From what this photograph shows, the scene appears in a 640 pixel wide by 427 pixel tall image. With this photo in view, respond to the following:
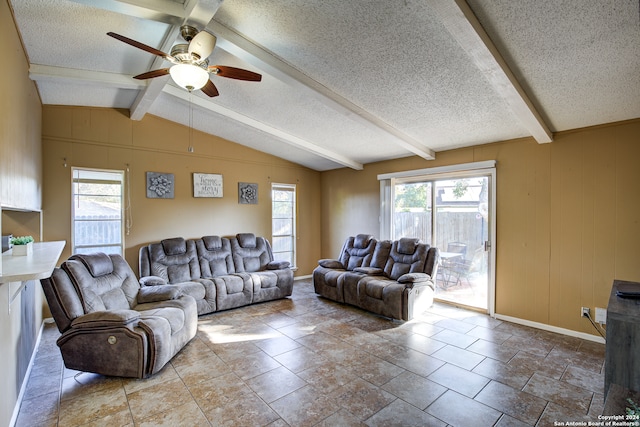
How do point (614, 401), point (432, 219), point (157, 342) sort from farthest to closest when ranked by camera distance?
point (432, 219) < point (157, 342) < point (614, 401)

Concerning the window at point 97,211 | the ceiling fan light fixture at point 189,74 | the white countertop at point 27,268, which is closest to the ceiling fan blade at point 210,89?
the ceiling fan light fixture at point 189,74

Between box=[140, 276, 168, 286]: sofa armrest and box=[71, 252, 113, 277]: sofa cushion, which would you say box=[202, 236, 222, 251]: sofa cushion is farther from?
box=[71, 252, 113, 277]: sofa cushion

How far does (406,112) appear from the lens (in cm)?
357

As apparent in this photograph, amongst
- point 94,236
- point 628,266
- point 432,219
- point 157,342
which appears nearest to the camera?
point 157,342

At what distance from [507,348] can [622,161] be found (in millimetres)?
2341

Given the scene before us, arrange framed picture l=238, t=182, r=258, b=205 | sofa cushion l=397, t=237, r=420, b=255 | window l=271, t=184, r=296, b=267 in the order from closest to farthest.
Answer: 1. sofa cushion l=397, t=237, r=420, b=255
2. framed picture l=238, t=182, r=258, b=205
3. window l=271, t=184, r=296, b=267

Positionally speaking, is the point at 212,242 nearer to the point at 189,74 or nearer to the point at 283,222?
the point at 283,222

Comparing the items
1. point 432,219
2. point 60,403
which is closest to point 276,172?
point 432,219

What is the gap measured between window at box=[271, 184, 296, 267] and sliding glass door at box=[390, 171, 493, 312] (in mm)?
2377

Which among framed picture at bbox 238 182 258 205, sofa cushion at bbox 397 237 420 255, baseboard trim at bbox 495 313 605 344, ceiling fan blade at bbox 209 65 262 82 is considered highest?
ceiling fan blade at bbox 209 65 262 82

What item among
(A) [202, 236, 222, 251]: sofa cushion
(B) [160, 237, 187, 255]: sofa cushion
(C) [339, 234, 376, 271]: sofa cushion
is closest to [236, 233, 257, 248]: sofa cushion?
(A) [202, 236, 222, 251]: sofa cushion

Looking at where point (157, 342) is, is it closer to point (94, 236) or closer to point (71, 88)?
point (94, 236)

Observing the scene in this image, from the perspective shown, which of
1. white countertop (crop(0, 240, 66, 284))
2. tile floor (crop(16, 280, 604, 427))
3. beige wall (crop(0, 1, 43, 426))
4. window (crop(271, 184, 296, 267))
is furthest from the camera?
window (crop(271, 184, 296, 267))

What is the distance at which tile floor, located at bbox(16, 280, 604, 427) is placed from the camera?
7.13 feet
